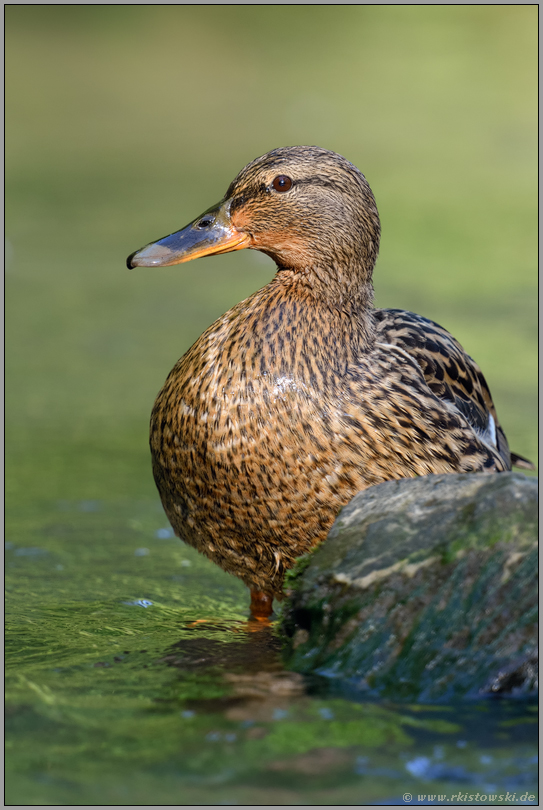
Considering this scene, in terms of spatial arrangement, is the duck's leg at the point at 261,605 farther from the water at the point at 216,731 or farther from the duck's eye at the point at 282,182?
the duck's eye at the point at 282,182

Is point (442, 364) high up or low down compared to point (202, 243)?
down

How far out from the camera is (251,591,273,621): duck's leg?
3.68 m

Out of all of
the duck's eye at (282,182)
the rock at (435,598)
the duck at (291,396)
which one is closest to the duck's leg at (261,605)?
the duck at (291,396)

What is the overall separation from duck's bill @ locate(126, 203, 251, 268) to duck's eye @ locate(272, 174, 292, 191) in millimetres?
187

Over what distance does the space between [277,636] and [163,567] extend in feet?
4.09

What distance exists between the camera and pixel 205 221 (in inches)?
140

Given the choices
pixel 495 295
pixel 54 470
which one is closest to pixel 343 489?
pixel 54 470

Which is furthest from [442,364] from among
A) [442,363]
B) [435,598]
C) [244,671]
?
[244,671]

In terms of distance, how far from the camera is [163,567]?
4.45m

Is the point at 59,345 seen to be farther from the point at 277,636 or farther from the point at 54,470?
the point at 277,636

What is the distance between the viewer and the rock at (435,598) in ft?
9.01

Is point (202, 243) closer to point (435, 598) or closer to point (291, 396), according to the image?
point (291, 396)

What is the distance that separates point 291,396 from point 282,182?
0.73 meters

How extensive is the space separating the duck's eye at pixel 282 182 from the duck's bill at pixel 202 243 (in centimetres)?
19
